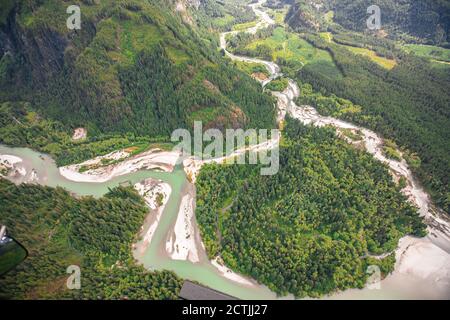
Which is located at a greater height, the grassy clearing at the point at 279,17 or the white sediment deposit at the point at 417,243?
the grassy clearing at the point at 279,17

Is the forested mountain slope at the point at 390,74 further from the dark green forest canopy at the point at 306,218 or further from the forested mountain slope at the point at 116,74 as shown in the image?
the forested mountain slope at the point at 116,74

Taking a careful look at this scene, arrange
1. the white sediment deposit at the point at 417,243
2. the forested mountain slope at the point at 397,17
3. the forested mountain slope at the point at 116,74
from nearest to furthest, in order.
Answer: the white sediment deposit at the point at 417,243
the forested mountain slope at the point at 116,74
the forested mountain slope at the point at 397,17

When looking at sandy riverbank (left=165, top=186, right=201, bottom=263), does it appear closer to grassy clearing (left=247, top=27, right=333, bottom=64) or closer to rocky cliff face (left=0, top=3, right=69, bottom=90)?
rocky cliff face (left=0, top=3, right=69, bottom=90)

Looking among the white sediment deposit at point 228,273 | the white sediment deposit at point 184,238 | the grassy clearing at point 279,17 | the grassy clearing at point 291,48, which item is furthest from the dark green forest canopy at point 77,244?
the grassy clearing at point 279,17

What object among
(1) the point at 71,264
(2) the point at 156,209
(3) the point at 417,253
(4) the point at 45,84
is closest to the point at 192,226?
(2) the point at 156,209

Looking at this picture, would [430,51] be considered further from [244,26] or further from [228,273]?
[228,273]

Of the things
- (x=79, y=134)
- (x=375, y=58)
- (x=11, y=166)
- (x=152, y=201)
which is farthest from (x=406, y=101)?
(x=11, y=166)
